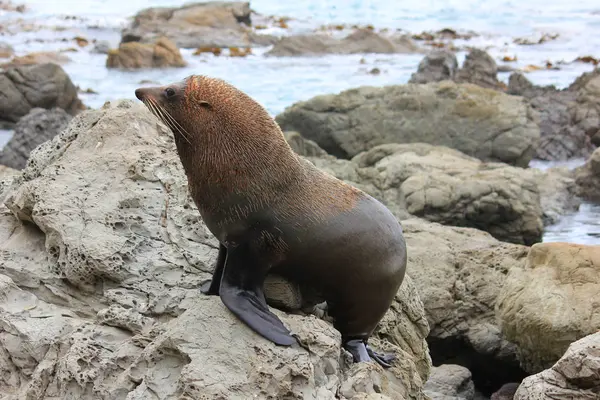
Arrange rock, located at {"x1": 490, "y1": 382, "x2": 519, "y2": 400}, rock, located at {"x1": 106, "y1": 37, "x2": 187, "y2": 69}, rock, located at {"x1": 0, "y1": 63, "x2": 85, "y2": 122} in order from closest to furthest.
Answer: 1. rock, located at {"x1": 490, "y1": 382, "x2": 519, "y2": 400}
2. rock, located at {"x1": 0, "y1": 63, "x2": 85, "y2": 122}
3. rock, located at {"x1": 106, "y1": 37, "x2": 187, "y2": 69}

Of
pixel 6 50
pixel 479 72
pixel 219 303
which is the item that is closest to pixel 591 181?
pixel 479 72

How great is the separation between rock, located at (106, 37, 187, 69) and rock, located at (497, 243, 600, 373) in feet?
56.8

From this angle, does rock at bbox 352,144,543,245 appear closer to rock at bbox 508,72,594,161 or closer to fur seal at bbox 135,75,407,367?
rock at bbox 508,72,594,161

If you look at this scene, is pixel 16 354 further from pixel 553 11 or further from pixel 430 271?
pixel 553 11

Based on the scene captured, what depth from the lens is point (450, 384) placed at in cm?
567

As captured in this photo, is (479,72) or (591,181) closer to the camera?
(591,181)

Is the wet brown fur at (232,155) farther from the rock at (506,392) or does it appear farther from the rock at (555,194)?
the rock at (555,194)

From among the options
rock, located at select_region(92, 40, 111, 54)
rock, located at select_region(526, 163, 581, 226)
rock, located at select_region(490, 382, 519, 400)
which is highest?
rock, located at select_region(490, 382, 519, 400)

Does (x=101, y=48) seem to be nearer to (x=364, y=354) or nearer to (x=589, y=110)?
(x=589, y=110)

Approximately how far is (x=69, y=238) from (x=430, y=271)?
3004mm

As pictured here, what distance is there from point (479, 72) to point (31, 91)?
8.68 meters

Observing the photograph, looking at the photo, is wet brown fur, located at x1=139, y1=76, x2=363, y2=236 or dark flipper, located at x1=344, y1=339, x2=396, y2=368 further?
dark flipper, located at x1=344, y1=339, x2=396, y2=368

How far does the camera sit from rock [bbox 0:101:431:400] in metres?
3.41

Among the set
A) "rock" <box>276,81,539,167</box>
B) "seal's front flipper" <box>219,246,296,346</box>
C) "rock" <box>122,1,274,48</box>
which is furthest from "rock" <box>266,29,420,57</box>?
"seal's front flipper" <box>219,246,296,346</box>
